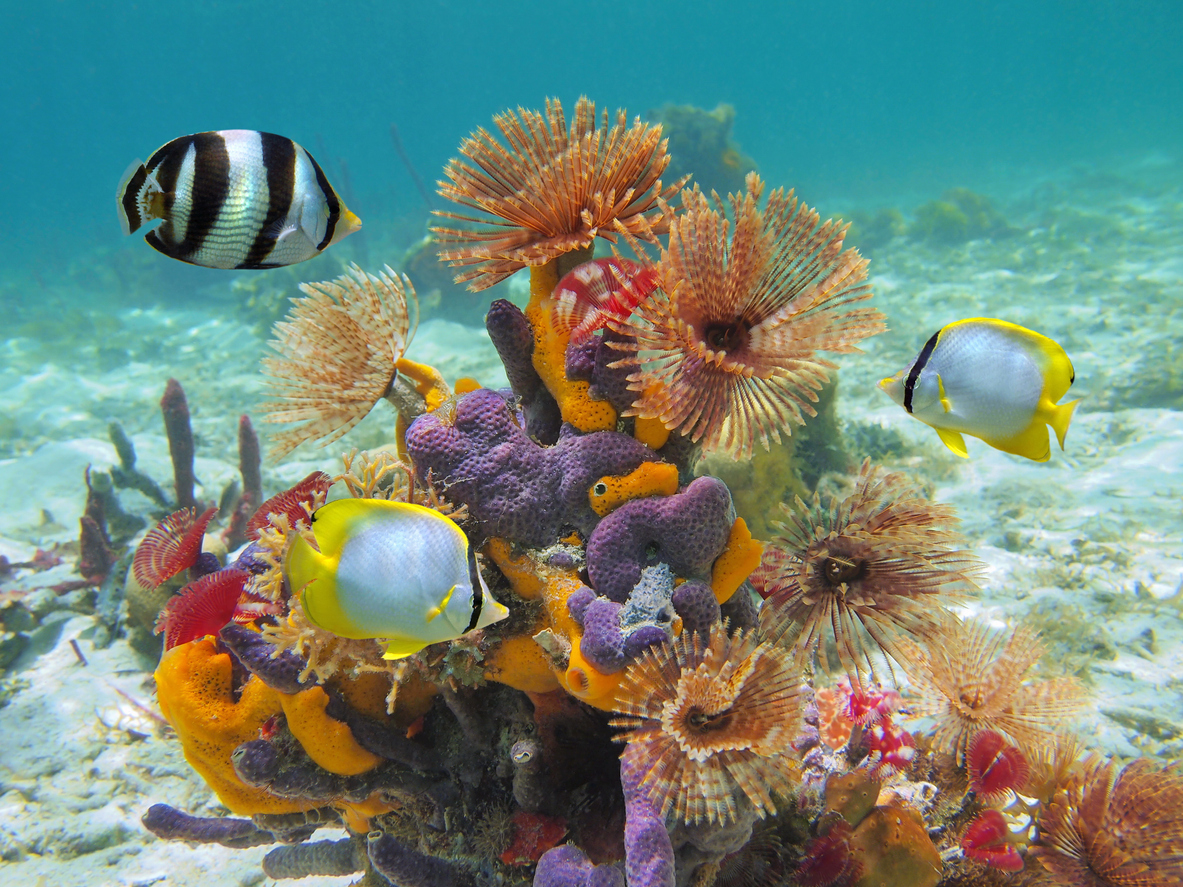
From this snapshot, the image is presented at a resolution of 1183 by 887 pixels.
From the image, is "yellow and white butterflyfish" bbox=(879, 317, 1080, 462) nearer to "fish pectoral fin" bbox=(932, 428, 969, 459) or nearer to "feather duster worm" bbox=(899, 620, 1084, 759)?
"fish pectoral fin" bbox=(932, 428, 969, 459)

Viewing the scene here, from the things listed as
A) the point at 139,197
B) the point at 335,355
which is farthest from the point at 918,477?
the point at 139,197

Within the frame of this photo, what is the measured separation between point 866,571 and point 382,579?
151cm

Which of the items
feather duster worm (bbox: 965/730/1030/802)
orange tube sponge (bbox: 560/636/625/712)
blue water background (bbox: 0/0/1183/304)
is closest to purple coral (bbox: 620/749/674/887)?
orange tube sponge (bbox: 560/636/625/712)

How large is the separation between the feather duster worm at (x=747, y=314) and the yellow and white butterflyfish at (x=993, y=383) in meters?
0.20

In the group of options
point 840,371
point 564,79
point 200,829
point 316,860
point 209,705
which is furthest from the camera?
point 564,79

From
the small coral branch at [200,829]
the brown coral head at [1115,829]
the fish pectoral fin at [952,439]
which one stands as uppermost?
the fish pectoral fin at [952,439]

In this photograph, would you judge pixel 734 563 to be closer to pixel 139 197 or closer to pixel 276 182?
pixel 276 182

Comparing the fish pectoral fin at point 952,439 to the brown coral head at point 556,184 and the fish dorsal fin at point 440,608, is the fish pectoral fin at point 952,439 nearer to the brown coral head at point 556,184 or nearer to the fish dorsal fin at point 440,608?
the brown coral head at point 556,184

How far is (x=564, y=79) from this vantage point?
8612 cm

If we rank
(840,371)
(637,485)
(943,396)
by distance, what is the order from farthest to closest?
(840,371) → (637,485) → (943,396)

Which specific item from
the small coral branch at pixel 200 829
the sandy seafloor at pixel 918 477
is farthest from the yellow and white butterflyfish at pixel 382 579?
the sandy seafloor at pixel 918 477

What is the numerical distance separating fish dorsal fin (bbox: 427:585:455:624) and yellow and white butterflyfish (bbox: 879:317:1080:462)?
4.27ft

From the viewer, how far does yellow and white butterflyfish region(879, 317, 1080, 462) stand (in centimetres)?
158

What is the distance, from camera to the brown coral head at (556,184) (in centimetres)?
186
